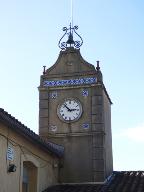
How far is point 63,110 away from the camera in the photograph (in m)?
21.2

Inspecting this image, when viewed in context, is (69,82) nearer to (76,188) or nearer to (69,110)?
(69,110)

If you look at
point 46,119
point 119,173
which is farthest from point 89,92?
point 119,173

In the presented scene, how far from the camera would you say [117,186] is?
1848cm

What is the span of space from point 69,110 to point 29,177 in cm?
476

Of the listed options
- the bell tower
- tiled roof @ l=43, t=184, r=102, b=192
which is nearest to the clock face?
the bell tower

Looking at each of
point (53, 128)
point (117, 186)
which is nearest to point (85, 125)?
point (53, 128)

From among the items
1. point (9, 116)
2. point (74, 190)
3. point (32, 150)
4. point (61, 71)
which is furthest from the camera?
point (61, 71)

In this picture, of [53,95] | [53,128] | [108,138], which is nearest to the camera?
[53,128]

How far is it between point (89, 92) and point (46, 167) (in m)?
4.48

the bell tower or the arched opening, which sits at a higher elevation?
the bell tower

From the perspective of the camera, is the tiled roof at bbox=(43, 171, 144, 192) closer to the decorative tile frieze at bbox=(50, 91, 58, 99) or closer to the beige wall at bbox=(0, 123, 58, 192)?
the beige wall at bbox=(0, 123, 58, 192)

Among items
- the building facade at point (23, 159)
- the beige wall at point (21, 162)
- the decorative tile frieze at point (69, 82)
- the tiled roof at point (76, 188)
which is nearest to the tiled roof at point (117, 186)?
the tiled roof at point (76, 188)

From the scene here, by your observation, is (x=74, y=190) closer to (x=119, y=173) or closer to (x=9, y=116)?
(x=119, y=173)

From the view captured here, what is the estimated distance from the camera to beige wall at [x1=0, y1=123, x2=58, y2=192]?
14.2 metres
